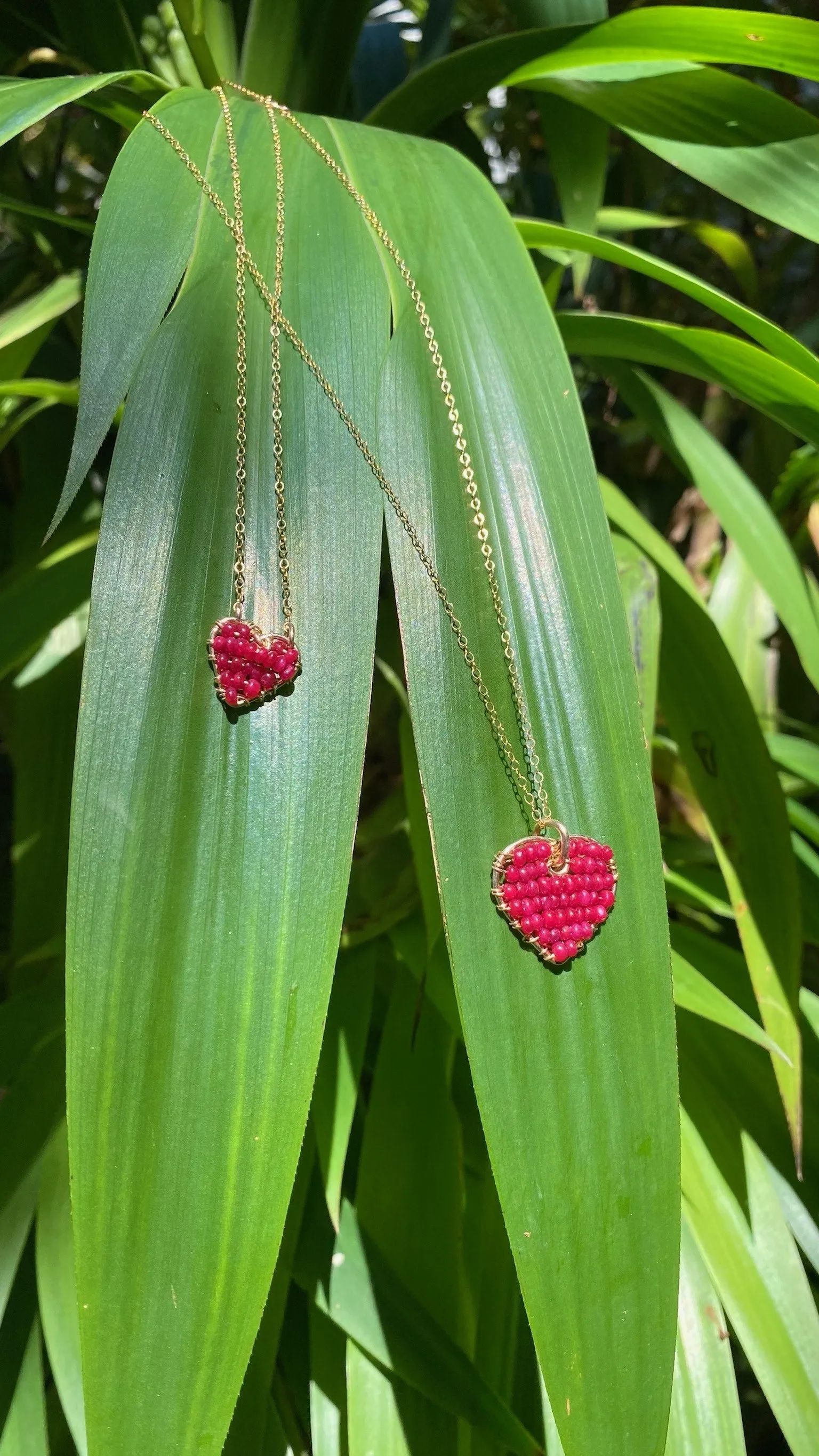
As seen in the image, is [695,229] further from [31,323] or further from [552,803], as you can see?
[552,803]

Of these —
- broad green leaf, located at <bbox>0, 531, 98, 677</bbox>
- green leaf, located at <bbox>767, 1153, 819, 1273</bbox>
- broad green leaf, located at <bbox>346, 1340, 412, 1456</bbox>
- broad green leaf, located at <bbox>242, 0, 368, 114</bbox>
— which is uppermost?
broad green leaf, located at <bbox>242, 0, 368, 114</bbox>

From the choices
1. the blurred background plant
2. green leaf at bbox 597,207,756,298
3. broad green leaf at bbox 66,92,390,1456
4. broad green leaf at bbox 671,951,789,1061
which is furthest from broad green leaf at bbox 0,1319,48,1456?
green leaf at bbox 597,207,756,298

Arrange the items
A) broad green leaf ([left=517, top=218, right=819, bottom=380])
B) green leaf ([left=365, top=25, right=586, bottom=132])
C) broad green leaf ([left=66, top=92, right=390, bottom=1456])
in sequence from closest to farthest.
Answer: broad green leaf ([left=66, top=92, right=390, bottom=1456]) < broad green leaf ([left=517, top=218, right=819, bottom=380]) < green leaf ([left=365, top=25, right=586, bottom=132])

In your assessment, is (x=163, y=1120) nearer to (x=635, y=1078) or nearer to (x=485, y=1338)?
(x=635, y=1078)

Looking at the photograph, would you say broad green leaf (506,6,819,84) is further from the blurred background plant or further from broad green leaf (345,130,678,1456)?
broad green leaf (345,130,678,1456)

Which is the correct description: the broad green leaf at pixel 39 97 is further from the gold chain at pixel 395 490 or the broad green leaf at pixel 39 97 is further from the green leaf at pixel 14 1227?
the green leaf at pixel 14 1227

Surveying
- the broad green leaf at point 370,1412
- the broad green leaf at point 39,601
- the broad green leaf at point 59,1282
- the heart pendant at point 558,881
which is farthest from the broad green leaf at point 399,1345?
the broad green leaf at point 39,601
